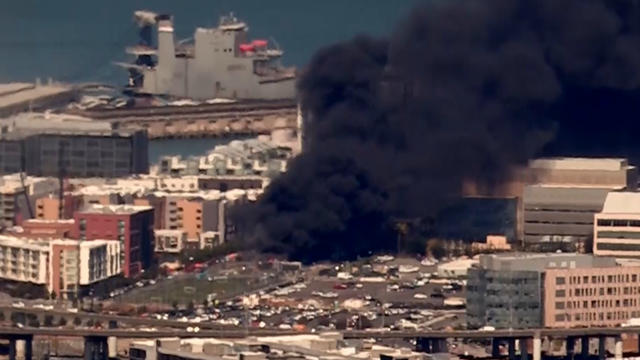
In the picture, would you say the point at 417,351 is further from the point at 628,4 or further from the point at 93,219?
the point at 628,4

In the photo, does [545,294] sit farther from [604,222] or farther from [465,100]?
[465,100]

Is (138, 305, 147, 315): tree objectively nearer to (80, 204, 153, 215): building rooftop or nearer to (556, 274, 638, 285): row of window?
(556, 274, 638, 285): row of window

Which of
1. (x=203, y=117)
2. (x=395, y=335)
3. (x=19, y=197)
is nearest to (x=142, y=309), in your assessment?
(x=395, y=335)

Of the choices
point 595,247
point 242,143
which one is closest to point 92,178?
point 242,143

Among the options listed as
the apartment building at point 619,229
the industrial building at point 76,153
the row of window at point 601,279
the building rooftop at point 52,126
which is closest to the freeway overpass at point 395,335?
the row of window at point 601,279

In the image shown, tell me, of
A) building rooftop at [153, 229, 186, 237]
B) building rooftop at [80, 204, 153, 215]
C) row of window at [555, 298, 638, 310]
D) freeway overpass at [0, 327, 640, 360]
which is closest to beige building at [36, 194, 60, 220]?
building rooftop at [80, 204, 153, 215]
